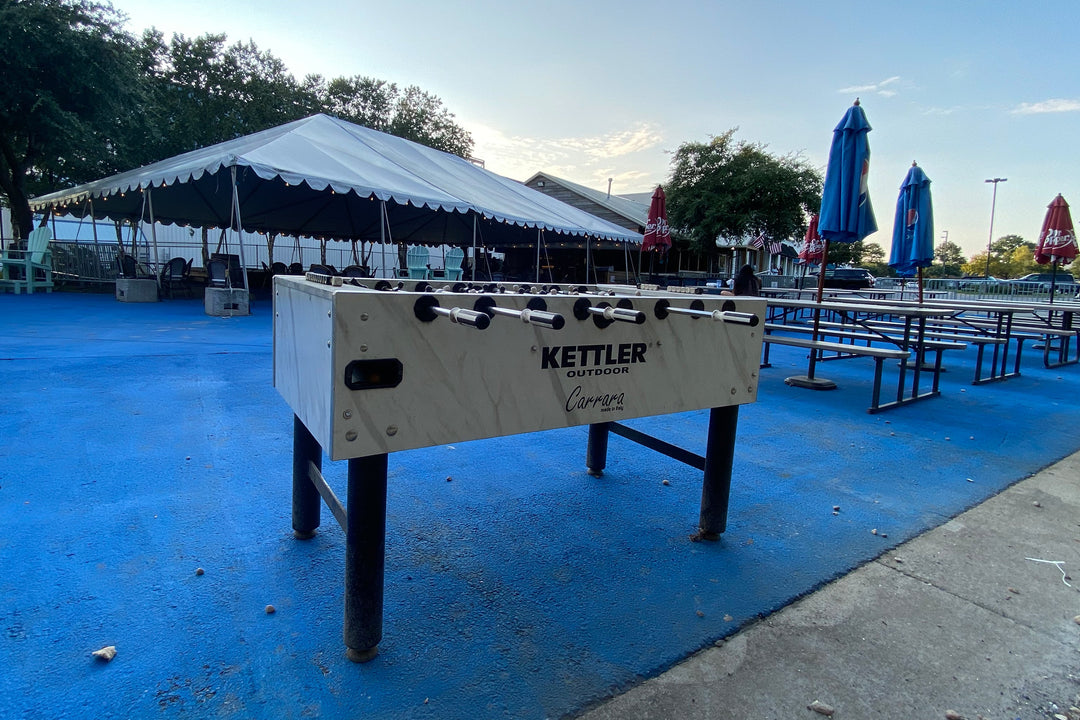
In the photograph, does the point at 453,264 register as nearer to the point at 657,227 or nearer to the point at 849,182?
the point at 657,227

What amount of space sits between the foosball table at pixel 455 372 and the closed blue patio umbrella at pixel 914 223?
6359 mm

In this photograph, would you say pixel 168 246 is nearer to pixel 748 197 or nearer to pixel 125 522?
pixel 748 197

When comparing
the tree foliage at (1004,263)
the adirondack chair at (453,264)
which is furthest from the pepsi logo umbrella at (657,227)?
the tree foliage at (1004,263)

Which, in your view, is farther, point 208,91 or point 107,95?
point 208,91

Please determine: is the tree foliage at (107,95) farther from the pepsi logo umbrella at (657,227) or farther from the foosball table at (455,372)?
the foosball table at (455,372)

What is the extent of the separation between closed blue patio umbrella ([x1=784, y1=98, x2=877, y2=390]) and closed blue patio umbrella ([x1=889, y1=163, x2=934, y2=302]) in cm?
201

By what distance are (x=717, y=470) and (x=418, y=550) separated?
3.97ft

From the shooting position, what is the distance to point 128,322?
8.26 meters

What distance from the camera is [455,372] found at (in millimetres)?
1507

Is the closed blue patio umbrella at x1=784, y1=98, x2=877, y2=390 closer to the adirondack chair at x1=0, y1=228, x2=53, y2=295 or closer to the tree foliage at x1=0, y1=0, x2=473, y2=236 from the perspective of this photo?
the adirondack chair at x1=0, y1=228, x2=53, y2=295

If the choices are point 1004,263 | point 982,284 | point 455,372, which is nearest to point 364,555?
point 455,372

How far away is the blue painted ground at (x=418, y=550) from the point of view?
1458 mm

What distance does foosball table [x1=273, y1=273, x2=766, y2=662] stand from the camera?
1.35 metres

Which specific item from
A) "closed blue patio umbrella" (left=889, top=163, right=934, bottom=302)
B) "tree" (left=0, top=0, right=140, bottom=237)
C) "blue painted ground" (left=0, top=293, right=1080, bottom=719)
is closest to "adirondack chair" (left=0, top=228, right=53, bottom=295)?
"tree" (left=0, top=0, right=140, bottom=237)
